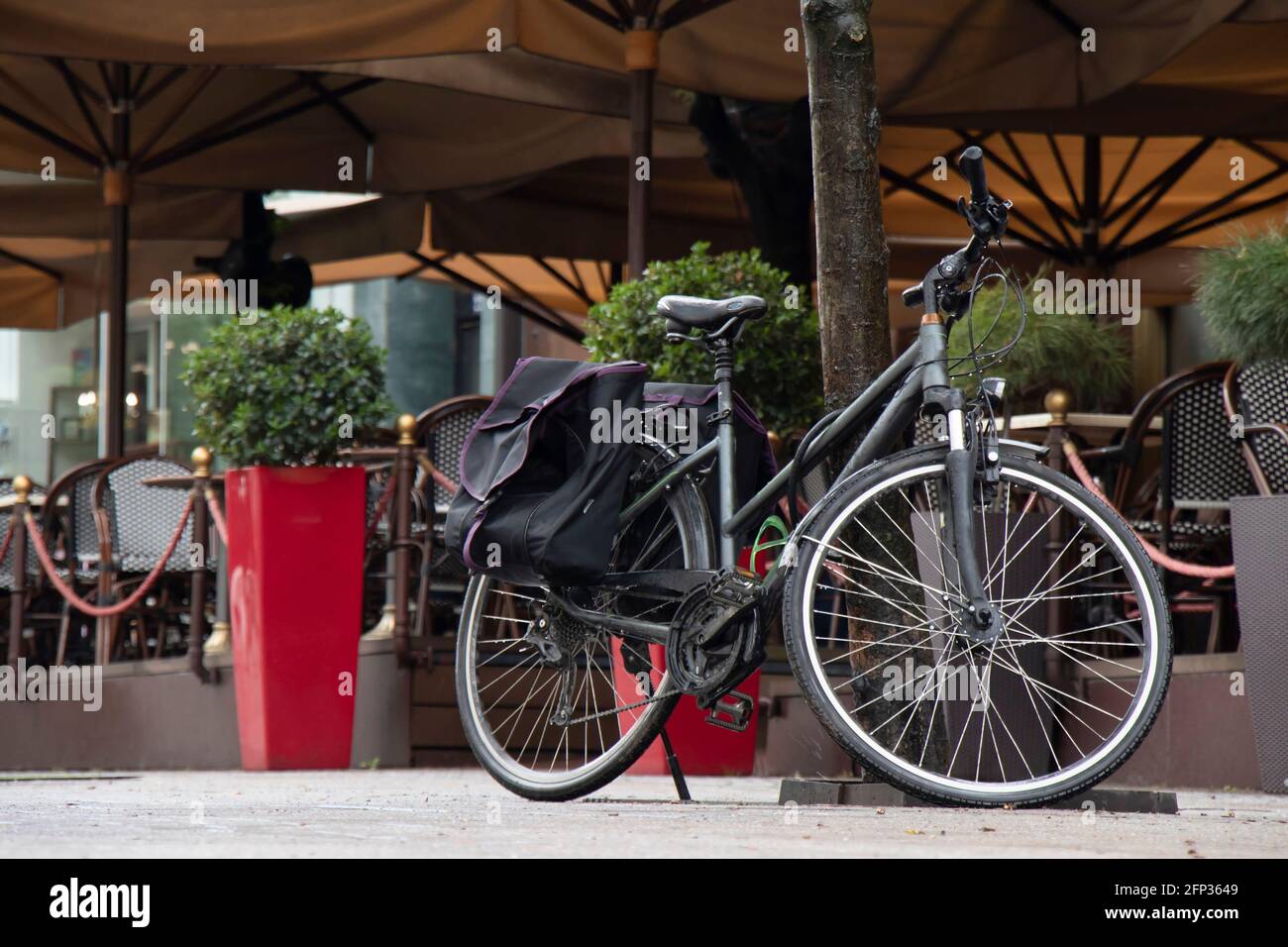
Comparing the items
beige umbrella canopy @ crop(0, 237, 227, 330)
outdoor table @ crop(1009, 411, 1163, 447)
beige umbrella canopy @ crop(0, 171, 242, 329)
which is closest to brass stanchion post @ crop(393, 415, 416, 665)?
outdoor table @ crop(1009, 411, 1163, 447)

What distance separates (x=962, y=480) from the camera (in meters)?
3.15

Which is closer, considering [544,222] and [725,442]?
[725,442]

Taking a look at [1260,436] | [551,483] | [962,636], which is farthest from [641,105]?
[962,636]

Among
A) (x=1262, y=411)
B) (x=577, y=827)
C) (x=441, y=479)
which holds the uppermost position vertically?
(x=1262, y=411)

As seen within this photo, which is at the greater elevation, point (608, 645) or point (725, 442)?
point (725, 442)

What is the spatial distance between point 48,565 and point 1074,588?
4.33 metres

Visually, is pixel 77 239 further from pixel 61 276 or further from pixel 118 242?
pixel 118 242

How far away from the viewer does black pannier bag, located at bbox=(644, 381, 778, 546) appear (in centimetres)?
374

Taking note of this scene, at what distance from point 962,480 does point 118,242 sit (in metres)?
7.08

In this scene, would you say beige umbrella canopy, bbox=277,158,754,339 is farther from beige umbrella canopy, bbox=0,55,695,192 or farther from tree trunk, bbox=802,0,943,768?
tree trunk, bbox=802,0,943,768

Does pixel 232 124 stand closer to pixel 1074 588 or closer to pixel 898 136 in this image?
pixel 898 136

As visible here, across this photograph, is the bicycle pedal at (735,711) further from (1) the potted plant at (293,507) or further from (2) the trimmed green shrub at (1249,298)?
(1) the potted plant at (293,507)

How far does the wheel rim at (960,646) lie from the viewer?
3.07 m
